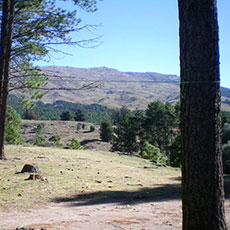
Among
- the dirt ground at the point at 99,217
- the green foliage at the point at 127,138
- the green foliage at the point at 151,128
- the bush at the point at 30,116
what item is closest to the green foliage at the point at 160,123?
the green foliage at the point at 151,128

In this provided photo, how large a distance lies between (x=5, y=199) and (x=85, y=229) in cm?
311

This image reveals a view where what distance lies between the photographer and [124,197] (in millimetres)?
8328

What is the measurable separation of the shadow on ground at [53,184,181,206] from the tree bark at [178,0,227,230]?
14.1ft

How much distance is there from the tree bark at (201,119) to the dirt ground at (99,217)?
1.67m

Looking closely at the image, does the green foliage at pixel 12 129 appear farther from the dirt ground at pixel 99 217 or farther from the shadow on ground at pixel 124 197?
the dirt ground at pixel 99 217

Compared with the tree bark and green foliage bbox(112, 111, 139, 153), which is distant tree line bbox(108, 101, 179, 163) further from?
the tree bark

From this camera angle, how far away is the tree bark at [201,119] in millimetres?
3236

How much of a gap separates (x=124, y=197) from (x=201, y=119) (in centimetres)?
554

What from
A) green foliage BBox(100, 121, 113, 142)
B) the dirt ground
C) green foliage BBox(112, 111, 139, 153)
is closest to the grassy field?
the dirt ground

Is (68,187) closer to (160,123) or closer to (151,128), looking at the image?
(160,123)

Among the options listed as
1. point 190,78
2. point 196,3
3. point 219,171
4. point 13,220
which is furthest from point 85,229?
point 196,3

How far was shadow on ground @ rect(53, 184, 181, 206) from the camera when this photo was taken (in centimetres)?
755

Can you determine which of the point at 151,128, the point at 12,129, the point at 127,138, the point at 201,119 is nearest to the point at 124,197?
the point at 201,119

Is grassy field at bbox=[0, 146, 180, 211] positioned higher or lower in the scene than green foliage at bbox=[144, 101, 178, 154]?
lower
